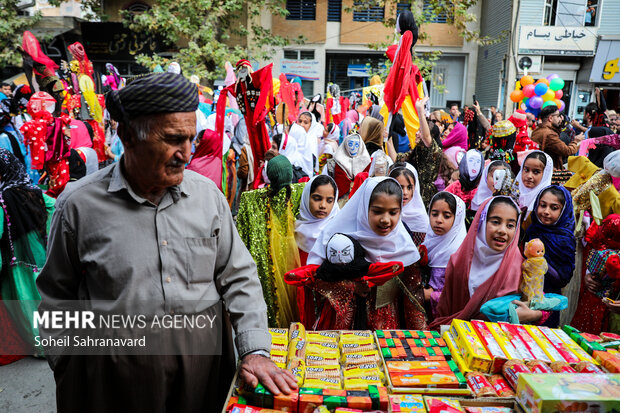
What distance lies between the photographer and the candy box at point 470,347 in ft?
5.44

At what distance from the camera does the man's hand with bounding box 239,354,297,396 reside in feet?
4.89

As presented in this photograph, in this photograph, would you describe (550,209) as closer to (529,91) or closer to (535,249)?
(535,249)

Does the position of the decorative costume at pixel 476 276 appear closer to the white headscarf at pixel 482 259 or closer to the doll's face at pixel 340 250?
the white headscarf at pixel 482 259

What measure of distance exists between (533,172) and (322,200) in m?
2.05

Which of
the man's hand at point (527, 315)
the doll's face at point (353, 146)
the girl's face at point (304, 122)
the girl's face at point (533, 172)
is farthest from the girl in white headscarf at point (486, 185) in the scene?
the girl's face at point (304, 122)

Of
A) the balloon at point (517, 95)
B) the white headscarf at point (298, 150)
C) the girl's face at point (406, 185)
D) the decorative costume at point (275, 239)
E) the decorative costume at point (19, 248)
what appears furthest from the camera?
the balloon at point (517, 95)

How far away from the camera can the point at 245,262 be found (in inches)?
65.7

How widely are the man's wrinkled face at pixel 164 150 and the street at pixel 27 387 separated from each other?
2268 mm

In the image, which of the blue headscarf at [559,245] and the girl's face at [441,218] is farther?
the girl's face at [441,218]

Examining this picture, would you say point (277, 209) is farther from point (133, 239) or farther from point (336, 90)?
point (336, 90)

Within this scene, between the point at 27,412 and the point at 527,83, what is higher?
the point at 527,83

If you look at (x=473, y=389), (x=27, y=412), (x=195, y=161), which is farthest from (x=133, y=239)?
(x=195, y=161)

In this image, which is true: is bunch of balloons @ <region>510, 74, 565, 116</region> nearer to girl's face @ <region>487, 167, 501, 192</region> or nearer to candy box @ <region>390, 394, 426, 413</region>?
girl's face @ <region>487, 167, 501, 192</region>

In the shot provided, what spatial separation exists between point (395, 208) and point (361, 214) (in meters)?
0.21
